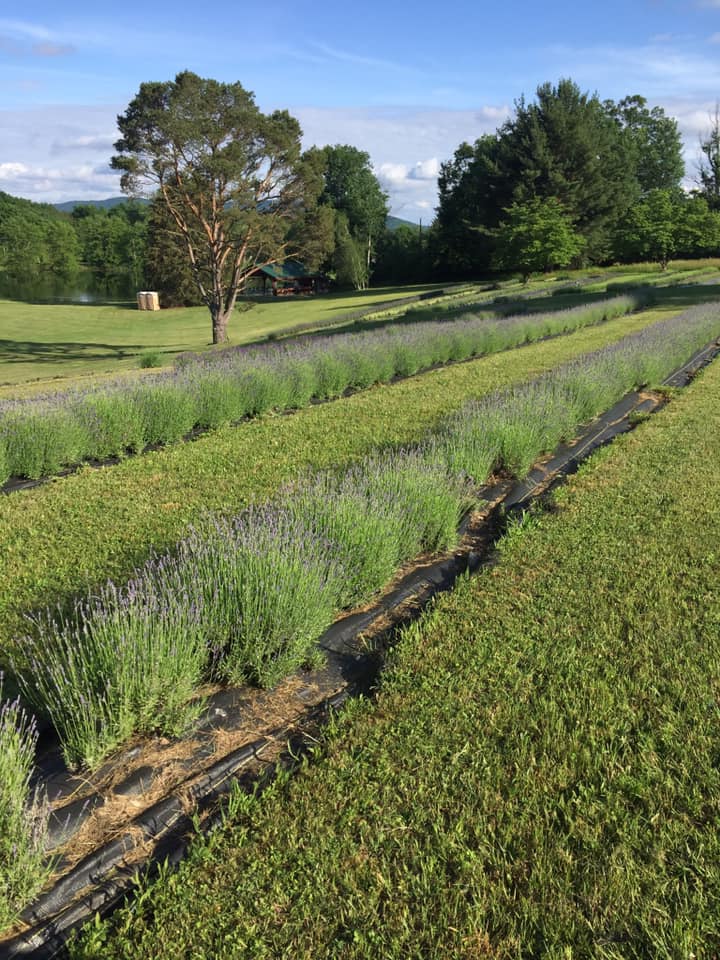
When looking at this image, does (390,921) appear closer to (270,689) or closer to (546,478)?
(270,689)

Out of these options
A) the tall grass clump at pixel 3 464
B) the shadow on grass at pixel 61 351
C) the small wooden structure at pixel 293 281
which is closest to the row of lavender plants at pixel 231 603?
the tall grass clump at pixel 3 464

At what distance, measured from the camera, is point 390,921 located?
1.93m

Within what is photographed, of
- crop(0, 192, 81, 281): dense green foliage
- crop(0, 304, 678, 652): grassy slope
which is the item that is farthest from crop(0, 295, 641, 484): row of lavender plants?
crop(0, 192, 81, 281): dense green foliage

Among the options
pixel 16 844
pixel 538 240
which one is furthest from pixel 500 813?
pixel 538 240

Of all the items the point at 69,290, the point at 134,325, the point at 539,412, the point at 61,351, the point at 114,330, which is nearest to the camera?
the point at 539,412

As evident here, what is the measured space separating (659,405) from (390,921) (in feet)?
29.4

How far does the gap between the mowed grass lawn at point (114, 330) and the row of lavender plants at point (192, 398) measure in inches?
298

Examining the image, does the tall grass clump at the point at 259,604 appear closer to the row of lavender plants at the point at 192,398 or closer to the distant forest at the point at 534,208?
the row of lavender plants at the point at 192,398

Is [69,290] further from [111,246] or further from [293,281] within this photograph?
[111,246]

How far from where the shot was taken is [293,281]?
66688 mm

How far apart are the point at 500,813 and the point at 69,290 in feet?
259

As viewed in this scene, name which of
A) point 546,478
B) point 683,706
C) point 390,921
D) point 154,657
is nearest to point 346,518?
point 154,657

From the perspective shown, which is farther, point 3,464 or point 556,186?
point 556,186

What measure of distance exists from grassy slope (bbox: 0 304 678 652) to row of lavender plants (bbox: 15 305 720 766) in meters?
0.48
